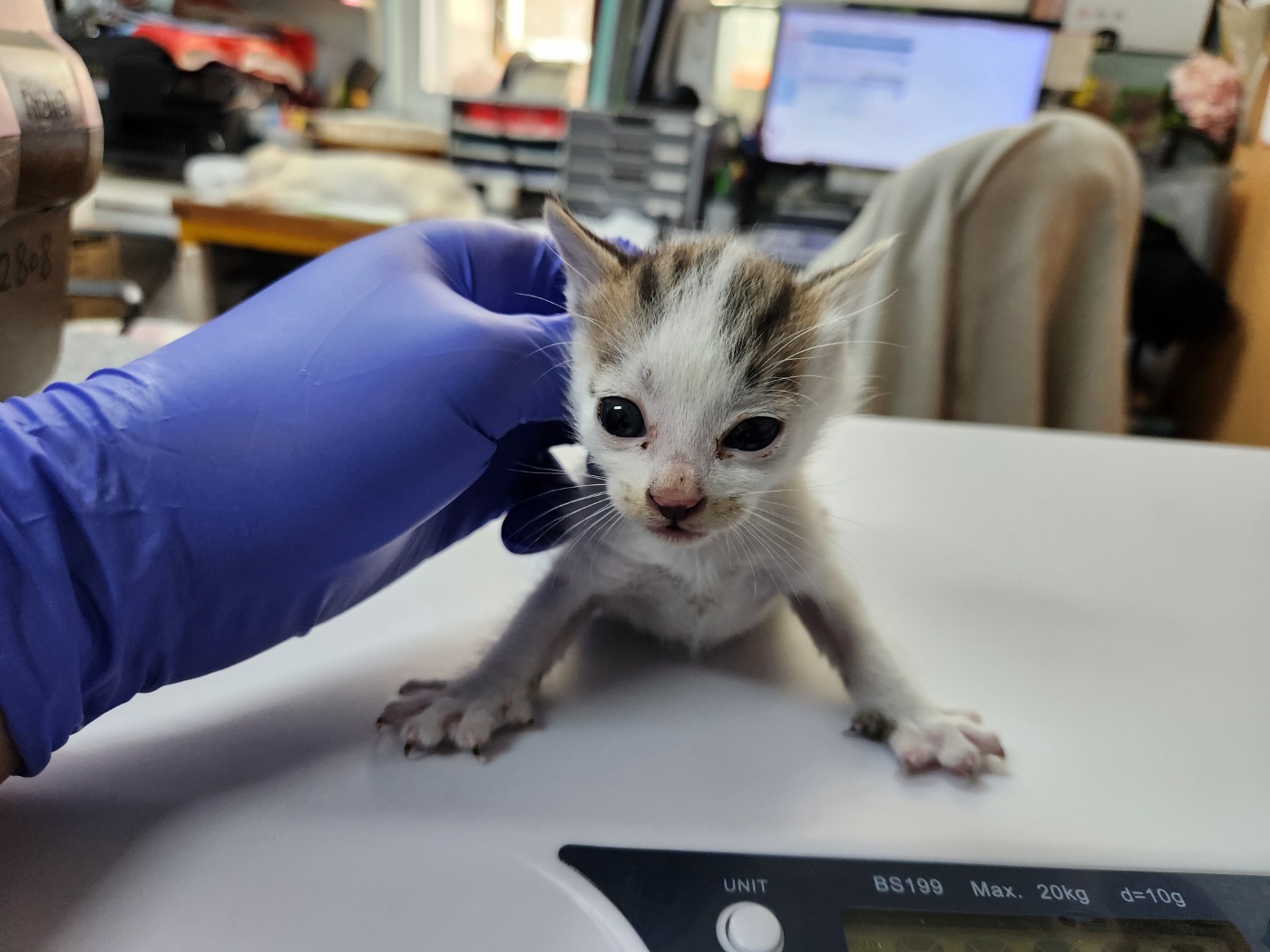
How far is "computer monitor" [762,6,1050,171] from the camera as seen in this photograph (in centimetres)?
240

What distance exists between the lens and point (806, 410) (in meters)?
0.65

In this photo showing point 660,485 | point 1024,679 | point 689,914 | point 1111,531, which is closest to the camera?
point 689,914

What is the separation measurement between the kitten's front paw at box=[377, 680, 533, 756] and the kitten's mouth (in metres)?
0.15

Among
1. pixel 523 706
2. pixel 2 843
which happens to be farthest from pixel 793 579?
pixel 2 843

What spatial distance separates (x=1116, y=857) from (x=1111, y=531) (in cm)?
49

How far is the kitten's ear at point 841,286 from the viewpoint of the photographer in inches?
26.6

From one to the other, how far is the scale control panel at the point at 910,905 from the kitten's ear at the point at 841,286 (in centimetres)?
42

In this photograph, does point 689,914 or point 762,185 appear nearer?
point 689,914

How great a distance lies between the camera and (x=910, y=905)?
1.49 feet

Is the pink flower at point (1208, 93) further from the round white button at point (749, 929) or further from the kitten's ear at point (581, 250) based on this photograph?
the round white button at point (749, 929)

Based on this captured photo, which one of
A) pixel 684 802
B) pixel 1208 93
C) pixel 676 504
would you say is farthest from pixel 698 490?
pixel 1208 93

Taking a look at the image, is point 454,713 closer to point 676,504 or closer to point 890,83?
point 676,504

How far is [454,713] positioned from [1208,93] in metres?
1.62

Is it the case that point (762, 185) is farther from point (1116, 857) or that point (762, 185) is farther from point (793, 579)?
point (1116, 857)
